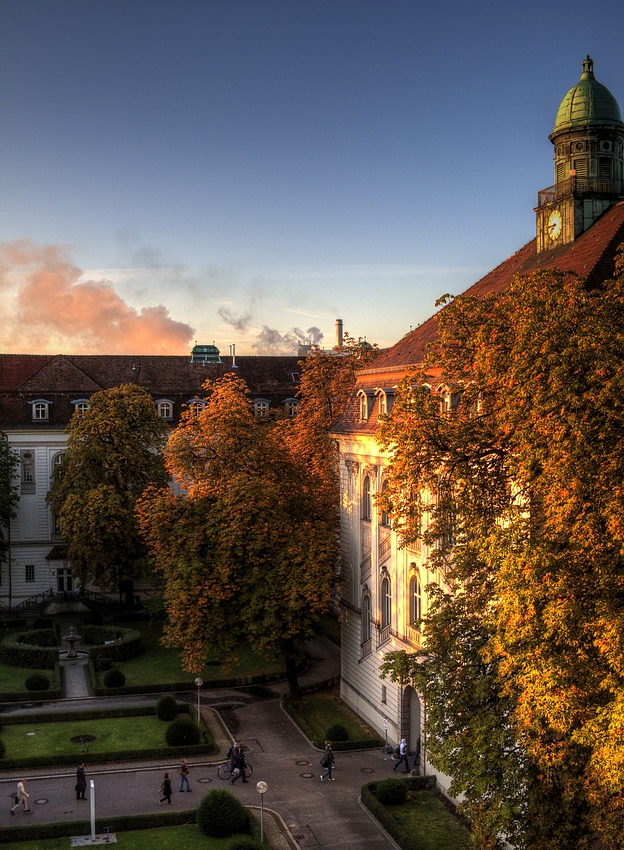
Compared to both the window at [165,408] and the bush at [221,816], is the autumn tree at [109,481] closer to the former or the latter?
the window at [165,408]

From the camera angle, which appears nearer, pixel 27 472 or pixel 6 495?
pixel 6 495

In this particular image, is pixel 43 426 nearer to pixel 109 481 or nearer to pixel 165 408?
pixel 165 408

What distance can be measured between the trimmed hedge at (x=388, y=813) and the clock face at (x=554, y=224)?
1905 centimetres

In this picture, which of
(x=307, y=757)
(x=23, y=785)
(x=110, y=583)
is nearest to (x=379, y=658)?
(x=307, y=757)

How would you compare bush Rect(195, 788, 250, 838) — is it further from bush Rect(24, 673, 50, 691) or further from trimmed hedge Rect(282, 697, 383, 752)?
bush Rect(24, 673, 50, 691)

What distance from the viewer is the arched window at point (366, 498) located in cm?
4084

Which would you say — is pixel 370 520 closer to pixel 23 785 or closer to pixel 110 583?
pixel 23 785

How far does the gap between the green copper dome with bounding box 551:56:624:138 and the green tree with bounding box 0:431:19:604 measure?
4067 centimetres

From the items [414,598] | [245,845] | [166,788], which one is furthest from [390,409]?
[245,845]

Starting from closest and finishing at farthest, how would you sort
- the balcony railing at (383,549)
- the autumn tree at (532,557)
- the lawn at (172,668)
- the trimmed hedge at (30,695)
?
1. the autumn tree at (532,557)
2. the balcony railing at (383,549)
3. the trimmed hedge at (30,695)
4. the lawn at (172,668)

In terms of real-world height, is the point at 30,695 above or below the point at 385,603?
below

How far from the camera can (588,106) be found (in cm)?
3331

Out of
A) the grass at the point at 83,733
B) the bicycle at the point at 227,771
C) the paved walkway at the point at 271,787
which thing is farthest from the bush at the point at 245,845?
the grass at the point at 83,733

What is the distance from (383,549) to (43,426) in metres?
34.9
